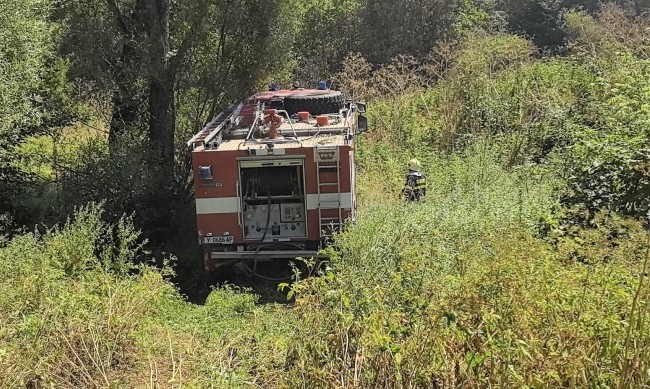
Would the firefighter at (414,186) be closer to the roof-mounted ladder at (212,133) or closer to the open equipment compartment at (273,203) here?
the open equipment compartment at (273,203)

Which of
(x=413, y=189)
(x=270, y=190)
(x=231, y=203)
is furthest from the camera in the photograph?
(x=413, y=189)

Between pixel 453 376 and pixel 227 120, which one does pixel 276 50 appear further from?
pixel 453 376

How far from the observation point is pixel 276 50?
41.7 ft

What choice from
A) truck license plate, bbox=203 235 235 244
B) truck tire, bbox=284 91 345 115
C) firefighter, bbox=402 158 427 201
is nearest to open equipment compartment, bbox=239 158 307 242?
truck license plate, bbox=203 235 235 244

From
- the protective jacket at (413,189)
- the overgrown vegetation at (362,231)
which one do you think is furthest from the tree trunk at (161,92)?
the protective jacket at (413,189)

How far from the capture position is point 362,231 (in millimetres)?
7539

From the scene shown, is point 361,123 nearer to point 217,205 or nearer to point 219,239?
point 217,205

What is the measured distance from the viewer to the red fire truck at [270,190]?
8.47 meters

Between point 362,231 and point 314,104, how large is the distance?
411 cm

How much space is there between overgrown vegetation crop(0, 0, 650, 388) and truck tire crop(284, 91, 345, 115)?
1.90 meters

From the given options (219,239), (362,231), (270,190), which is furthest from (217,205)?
(362,231)

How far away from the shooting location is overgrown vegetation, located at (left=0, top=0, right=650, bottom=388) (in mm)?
3498

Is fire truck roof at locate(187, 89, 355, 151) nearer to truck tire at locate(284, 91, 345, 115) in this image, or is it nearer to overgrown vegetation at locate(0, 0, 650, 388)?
truck tire at locate(284, 91, 345, 115)

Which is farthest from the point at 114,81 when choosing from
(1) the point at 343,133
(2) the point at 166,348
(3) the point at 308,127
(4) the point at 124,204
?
(2) the point at 166,348
